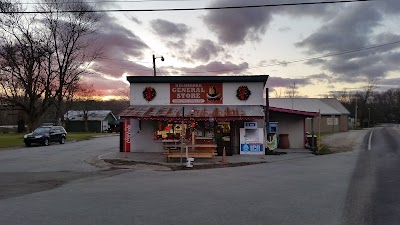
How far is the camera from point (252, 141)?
22.9 meters

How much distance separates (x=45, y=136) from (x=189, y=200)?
28.2 m

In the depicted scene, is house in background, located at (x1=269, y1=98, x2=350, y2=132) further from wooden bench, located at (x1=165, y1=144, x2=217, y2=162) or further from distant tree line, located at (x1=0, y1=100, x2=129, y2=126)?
wooden bench, located at (x1=165, y1=144, x2=217, y2=162)

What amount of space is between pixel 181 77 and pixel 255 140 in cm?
617

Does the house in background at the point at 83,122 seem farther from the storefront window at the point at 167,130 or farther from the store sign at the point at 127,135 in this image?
the storefront window at the point at 167,130

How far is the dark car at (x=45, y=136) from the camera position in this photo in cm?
3297

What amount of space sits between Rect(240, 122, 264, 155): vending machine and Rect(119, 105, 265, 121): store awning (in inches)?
43.2

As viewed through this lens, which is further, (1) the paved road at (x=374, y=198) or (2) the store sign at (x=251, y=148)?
(2) the store sign at (x=251, y=148)

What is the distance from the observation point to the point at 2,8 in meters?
39.1

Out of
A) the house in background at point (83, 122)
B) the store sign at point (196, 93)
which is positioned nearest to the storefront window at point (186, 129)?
the store sign at point (196, 93)

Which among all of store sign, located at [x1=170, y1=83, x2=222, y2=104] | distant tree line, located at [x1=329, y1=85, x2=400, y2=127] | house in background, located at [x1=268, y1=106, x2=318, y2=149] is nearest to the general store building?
store sign, located at [x1=170, y1=83, x2=222, y2=104]

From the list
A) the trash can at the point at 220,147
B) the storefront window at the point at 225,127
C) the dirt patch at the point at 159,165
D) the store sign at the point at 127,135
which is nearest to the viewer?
the dirt patch at the point at 159,165

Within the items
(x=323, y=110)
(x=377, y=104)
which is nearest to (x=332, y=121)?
(x=323, y=110)

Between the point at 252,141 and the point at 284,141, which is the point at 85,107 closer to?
the point at 284,141

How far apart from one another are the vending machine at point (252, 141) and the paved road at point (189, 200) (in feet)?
27.7
